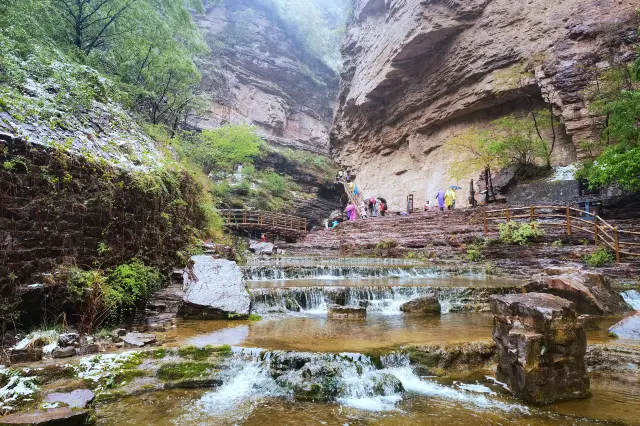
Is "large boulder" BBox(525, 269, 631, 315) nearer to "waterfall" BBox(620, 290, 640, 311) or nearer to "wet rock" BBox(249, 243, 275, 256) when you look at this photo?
"waterfall" BBox(620, 290, 640, 311)

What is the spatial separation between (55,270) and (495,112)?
2730 centimetres

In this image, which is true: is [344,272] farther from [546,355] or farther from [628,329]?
[546,355]

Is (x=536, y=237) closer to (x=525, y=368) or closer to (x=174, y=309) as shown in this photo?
(x=525, y=368)

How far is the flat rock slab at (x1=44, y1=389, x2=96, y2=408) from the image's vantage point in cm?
339

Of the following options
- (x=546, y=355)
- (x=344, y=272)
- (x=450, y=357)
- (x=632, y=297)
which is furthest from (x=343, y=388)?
(x=632, y=297)

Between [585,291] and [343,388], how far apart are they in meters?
5.64

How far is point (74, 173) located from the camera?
19.1ft

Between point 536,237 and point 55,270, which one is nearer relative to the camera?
point 55,270

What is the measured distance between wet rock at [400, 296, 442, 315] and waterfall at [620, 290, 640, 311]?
4.51 m

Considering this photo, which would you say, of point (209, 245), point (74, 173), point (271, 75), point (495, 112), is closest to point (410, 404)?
point (74, 173)

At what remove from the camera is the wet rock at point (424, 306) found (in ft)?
24.8

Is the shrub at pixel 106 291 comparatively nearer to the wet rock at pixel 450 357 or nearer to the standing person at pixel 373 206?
the wet rock at pixel 450 357

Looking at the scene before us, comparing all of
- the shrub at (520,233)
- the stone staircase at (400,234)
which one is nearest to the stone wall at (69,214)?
the stone staircase at (400,234)

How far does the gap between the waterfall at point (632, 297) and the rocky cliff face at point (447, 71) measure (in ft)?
42.4
